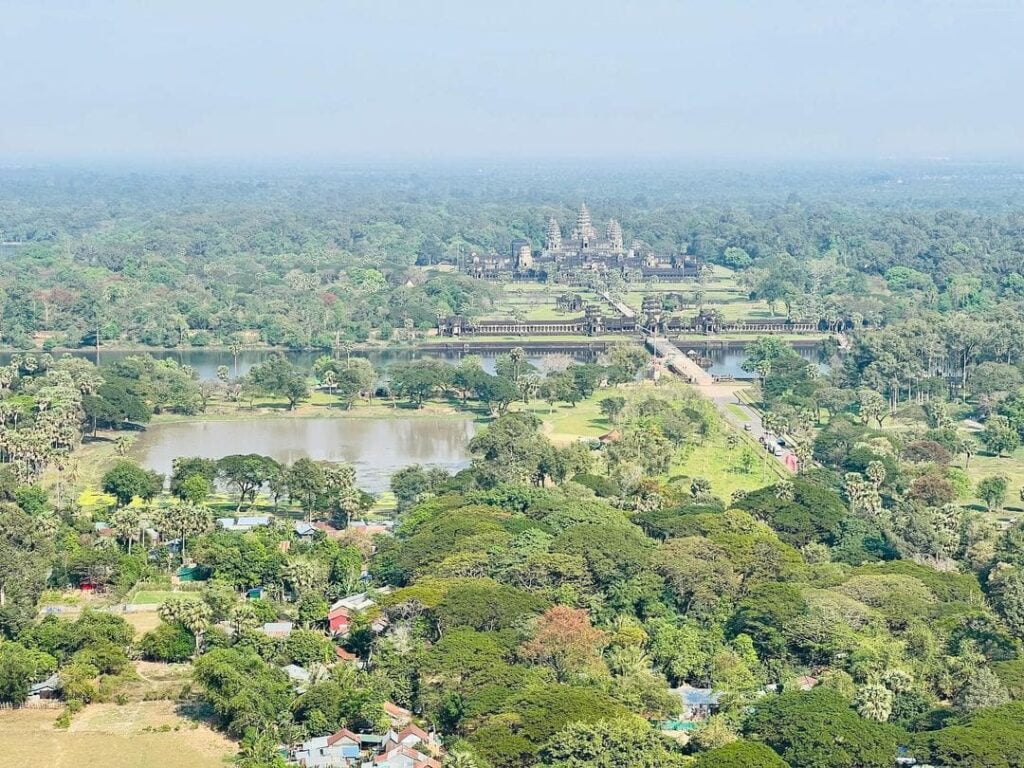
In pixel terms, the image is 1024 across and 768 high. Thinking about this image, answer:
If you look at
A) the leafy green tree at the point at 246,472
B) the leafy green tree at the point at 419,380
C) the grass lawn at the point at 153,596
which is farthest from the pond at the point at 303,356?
the grass lawn at the point at 153,596

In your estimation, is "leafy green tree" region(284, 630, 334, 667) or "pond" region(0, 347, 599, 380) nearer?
"leafy green tree" region(284, 630, 334, 667)

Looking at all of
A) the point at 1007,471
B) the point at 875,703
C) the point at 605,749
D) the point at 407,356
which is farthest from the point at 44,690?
the point at 407,356

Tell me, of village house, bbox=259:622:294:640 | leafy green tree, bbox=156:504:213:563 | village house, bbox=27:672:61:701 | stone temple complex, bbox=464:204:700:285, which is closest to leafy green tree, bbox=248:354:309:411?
leafy green tree, bbox=156:504:213:563

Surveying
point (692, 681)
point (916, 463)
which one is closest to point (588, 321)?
point (916, 463)

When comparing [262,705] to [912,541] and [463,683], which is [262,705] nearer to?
[463,683]

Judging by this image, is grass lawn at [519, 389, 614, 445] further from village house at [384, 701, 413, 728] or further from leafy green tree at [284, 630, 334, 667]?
village house at [384, 701, 413, 728]

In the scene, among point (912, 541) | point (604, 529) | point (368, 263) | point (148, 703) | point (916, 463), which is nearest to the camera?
point (148, 703)

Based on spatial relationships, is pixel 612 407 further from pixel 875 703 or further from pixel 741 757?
pixel 741 757
